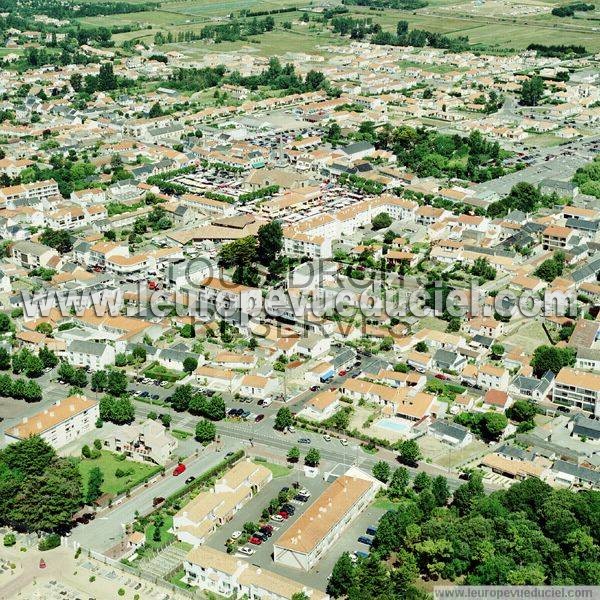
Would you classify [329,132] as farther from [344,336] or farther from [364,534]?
[364,534]

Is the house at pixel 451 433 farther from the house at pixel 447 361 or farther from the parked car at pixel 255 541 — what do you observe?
the parked car at pixel 255 541

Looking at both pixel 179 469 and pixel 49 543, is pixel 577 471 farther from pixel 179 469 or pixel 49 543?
pixel 49 543

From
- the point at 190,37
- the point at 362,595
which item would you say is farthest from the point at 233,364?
the point at 190,37

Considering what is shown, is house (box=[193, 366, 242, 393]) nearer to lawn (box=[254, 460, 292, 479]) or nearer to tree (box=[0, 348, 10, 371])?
lawn (box=[254, 460, 292, 479])

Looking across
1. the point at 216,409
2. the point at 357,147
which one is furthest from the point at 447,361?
the point at 357,147

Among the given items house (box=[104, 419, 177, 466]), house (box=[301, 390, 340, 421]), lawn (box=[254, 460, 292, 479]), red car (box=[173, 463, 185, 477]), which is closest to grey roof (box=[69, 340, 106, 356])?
house (box=[104, 419, 177, 466])

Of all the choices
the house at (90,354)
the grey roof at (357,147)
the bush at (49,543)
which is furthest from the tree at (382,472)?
the grey roof at (357,147)
